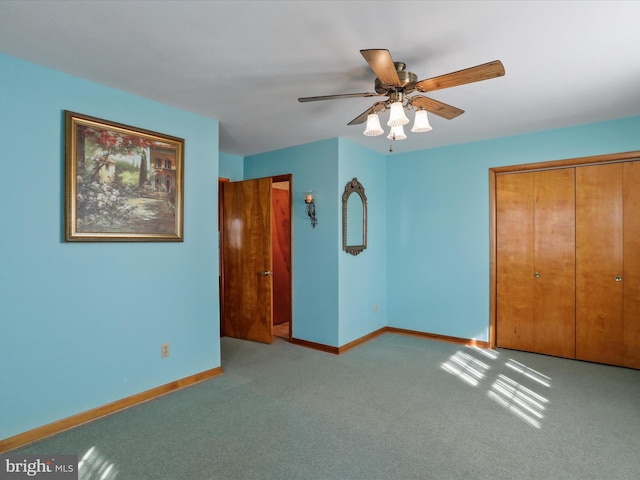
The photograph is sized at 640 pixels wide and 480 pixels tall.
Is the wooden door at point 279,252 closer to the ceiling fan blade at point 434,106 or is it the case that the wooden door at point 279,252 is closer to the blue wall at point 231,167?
the blue wall at point 231,167

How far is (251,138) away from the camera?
408 centimetres

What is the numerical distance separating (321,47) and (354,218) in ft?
8.10

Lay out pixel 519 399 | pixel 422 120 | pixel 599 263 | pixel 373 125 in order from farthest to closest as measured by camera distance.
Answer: pixel 599 263
pixel 519 399
pixel 373 125
pixel 422 120

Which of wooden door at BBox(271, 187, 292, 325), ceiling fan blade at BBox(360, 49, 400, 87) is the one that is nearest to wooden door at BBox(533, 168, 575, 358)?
ceiling fan blade at BBox(360, 49, 400, 87)

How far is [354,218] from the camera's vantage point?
4.41 metres

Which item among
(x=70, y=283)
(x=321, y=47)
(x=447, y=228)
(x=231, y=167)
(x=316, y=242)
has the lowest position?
(x=70, y=283)

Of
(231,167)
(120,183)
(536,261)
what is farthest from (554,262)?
(120,183)

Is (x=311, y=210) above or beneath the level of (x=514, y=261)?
above

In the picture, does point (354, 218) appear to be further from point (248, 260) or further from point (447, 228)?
point (248, 260)

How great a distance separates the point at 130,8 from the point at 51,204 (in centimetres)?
141

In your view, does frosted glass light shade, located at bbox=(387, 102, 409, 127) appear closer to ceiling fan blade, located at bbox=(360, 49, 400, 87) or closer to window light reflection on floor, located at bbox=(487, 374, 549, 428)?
ceiling fan blade, located at bbox=(360, 49, 400, 87)

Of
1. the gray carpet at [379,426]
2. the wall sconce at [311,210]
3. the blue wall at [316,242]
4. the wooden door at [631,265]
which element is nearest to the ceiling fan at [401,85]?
the blue wall at [316,242]

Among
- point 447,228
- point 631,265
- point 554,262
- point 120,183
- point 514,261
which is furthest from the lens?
point 447,228

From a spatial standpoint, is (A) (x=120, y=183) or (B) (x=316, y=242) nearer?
(A) (x=120, y=183)
